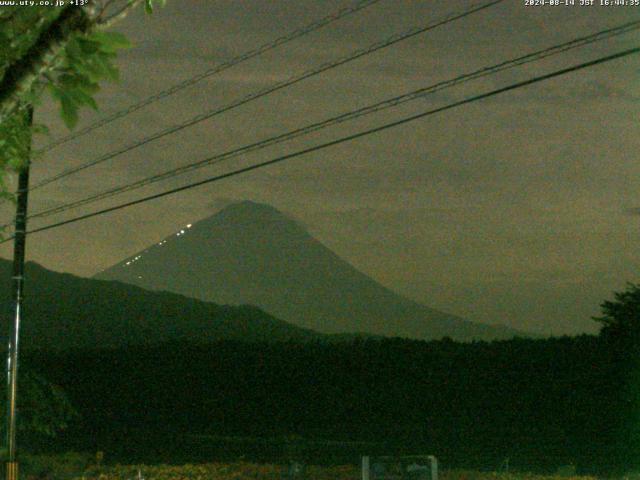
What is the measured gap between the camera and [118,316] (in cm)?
11088

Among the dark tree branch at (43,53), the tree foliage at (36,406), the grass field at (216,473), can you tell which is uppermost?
the dark tree branch at (43,53)

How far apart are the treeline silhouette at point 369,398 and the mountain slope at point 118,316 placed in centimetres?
5858

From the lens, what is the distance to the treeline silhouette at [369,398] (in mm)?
24625

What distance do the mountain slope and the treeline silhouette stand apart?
58.6 metres

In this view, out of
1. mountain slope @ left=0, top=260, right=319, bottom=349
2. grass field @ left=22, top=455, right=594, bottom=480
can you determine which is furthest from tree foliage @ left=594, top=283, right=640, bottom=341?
mountain slope @ left=0, top=260, right=319, bottom=349

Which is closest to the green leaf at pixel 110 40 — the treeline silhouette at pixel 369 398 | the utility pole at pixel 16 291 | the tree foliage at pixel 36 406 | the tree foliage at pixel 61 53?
the tree foliage at pixel 61 53

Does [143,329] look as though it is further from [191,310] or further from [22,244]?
[22,244]

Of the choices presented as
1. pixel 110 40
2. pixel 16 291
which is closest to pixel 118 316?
pixel 16 291

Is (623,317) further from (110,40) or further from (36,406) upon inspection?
(110,40)

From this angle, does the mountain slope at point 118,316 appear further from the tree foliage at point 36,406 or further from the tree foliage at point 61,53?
the tree foliage at point 61,53

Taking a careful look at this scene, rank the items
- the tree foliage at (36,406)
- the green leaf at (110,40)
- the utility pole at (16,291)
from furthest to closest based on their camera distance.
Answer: the tree foliage at (36,406)
the utility pole at (16,291)
the green leaf at (110,40)

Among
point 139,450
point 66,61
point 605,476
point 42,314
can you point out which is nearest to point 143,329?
point 42,314

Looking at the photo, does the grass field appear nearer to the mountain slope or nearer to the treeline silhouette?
the treeline silhouette

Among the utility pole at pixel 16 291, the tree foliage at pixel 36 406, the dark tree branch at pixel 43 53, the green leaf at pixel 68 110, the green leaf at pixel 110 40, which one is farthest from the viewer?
the tree foliage at pixel 36 406
